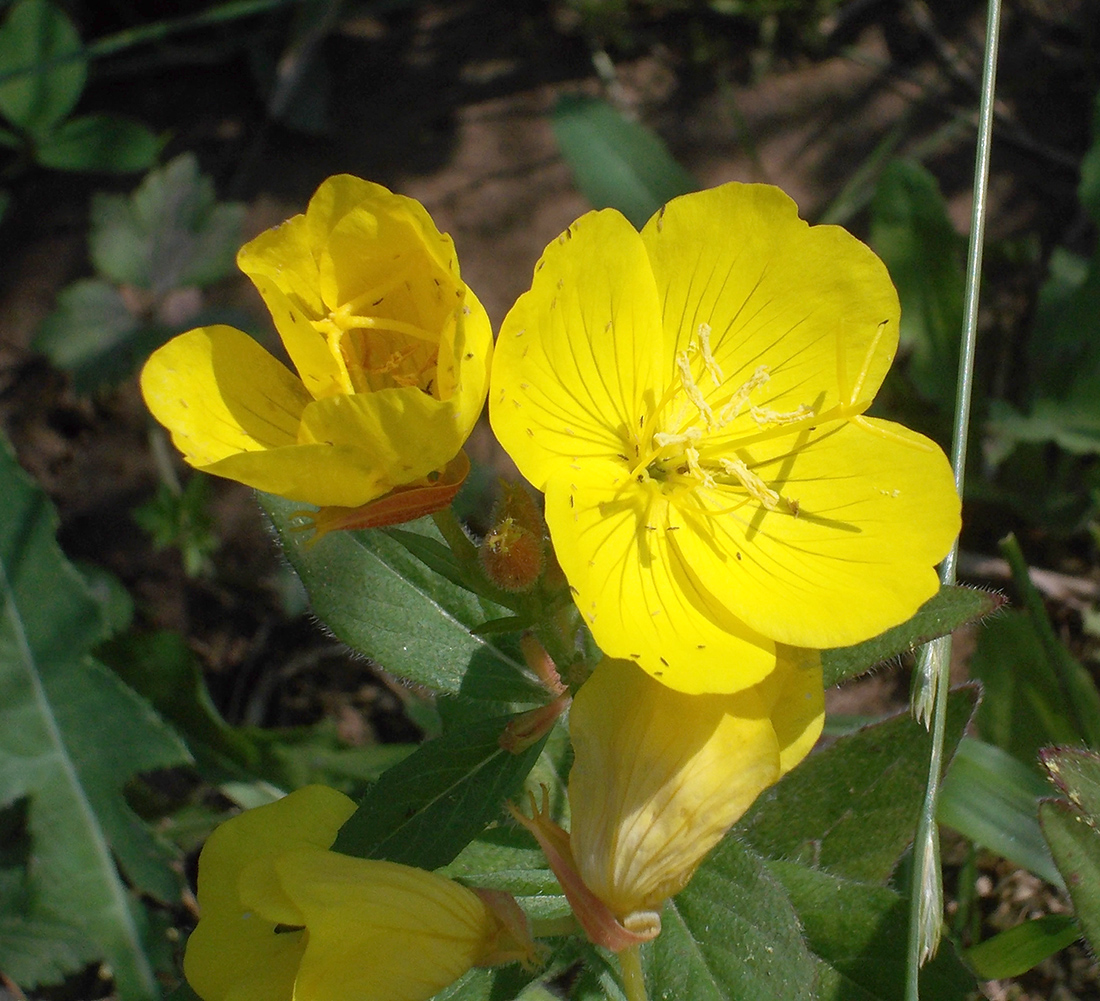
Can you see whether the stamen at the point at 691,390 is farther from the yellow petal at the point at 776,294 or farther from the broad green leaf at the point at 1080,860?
the broad green leaf at the point at 1080,860

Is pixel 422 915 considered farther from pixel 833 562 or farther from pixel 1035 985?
pixel 1035 985

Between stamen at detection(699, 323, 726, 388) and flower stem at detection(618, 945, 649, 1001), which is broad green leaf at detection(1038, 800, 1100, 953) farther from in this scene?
stamen at detection(699, 323, 726, 388)

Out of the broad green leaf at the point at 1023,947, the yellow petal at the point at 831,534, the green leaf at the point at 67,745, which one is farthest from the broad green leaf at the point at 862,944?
the green leaf at the point at 67,745

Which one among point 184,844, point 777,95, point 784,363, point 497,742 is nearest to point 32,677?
point 184,844

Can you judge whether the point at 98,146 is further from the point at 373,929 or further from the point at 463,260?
the point at 373,929

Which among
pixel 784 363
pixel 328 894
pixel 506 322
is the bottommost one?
pixel 328 894

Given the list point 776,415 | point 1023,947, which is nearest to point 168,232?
point 776,415
